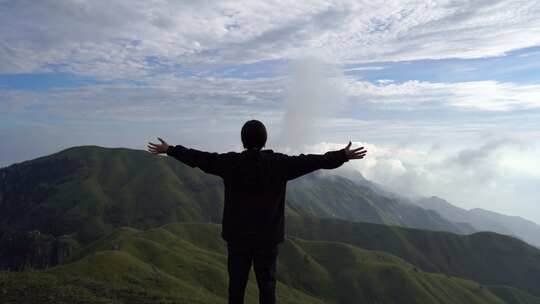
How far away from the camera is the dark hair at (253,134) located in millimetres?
8445

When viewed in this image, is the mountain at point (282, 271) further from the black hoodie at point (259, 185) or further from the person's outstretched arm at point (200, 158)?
the black hoodie at point (259, 185)

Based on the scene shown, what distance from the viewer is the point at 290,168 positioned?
8305mm

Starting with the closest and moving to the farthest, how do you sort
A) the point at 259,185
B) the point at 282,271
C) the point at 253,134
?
1. the point at 259,185
2. the point at 253,134
3. the point at 282,271

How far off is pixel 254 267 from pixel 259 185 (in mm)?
1649

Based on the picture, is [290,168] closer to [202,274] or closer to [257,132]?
[257,132]

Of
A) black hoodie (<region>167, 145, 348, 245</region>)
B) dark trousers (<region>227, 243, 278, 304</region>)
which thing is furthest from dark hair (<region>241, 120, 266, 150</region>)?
dark trousers (<region>227, 243, 278, 304</region>)

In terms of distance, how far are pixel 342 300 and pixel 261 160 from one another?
176737mm

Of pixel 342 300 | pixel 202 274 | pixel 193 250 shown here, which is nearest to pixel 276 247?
pixel 202 274

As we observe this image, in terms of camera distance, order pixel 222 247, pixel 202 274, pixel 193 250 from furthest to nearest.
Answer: pixel 222 247
pixel 193 250
pixel 202 274

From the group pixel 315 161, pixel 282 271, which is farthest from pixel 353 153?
pixel 282 271

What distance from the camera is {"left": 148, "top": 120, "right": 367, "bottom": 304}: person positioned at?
8.21 meters

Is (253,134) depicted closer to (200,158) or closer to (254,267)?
(200,158)

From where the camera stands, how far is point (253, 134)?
847 cm

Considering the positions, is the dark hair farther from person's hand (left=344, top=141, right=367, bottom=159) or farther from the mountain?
the mountain
